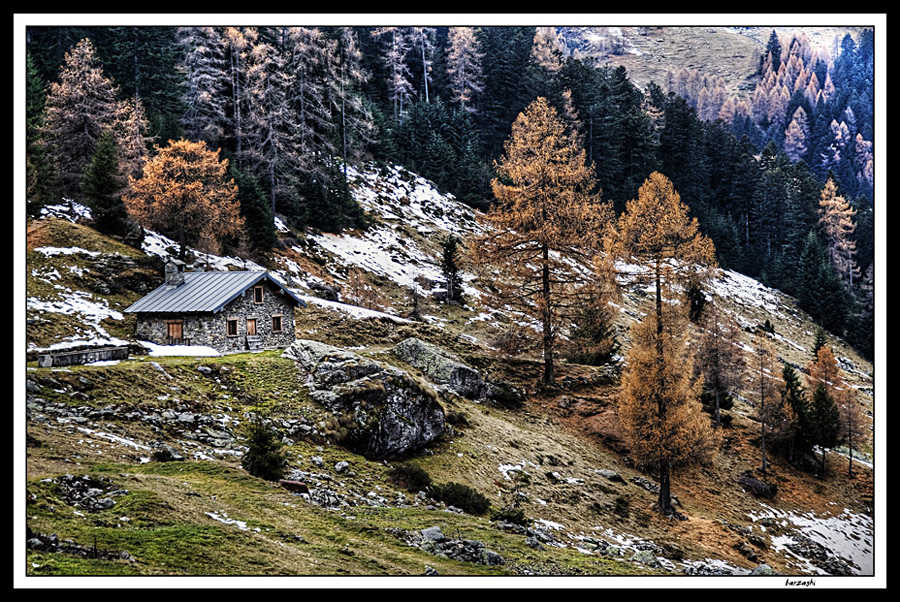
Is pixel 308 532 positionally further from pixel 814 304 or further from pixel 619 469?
pixel 814 304

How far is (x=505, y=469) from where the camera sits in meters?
19.9

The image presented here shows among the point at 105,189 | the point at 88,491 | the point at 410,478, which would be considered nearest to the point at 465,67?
the point at 105,189

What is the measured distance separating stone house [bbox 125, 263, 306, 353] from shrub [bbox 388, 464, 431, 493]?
34.3 feet

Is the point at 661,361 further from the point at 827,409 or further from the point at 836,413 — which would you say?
the point at 836,413

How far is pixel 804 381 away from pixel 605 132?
3971 cm

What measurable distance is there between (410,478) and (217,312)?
11.6m

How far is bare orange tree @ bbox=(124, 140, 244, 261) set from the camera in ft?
106

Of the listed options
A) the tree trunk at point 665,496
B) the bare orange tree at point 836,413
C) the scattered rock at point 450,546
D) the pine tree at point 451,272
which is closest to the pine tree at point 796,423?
the bare orange tree at point 836,413

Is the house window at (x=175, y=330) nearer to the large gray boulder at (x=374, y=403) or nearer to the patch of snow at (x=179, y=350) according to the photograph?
the patch of snow at (x=179, y=350)

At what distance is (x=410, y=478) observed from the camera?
17047mm

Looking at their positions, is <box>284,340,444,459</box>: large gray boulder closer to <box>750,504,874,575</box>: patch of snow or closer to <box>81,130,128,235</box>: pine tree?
<box>750,504,874,575</box>: patch of snow

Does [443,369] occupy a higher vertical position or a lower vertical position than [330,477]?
lower

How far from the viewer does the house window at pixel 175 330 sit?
23.4 meters
